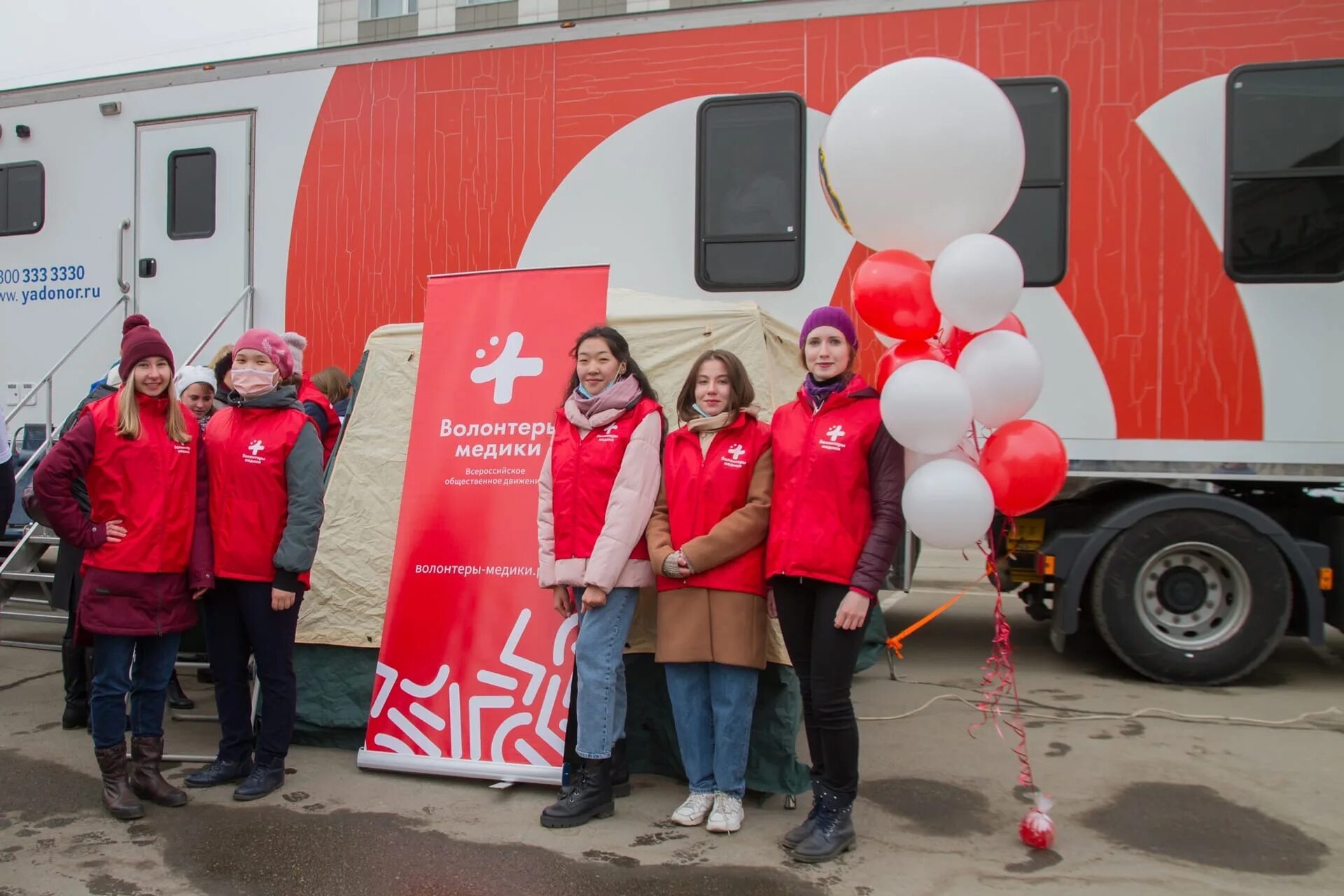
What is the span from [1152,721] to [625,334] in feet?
10.5

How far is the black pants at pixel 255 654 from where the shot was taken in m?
3.88

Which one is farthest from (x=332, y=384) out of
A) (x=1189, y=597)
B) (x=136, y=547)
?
(x=1189, y=597)

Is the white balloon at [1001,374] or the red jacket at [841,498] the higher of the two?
the white balloon at [1001,374]

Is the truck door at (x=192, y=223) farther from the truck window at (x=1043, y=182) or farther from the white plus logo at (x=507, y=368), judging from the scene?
the truck window at (x=1043, y=182)

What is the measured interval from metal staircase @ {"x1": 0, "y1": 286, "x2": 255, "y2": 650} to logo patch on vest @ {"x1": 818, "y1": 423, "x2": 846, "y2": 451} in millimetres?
3914

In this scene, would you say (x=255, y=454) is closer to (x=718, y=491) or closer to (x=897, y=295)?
(x=718, y=491)

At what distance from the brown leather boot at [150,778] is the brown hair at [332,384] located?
224 cm

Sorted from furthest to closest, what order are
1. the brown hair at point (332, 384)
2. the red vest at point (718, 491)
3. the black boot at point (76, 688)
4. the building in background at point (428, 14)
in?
1. the building in background at point (428, 14)
2. the brown hair at point (332, 384)
3. the black boot at point (76, 688)
4. the red vest at point (718, 491)

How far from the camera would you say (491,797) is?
3939mm

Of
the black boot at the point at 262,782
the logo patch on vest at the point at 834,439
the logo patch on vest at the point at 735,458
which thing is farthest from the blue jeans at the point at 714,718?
the black boot at the point at 262,782

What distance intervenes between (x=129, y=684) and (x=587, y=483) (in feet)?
6.21

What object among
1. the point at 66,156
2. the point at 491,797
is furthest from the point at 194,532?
the point at 66,156

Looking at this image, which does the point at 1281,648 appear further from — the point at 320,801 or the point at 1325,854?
the point at 320,801

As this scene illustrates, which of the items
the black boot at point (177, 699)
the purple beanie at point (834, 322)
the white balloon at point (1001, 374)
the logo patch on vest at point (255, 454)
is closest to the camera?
the white balloon at point (1001, 374)
